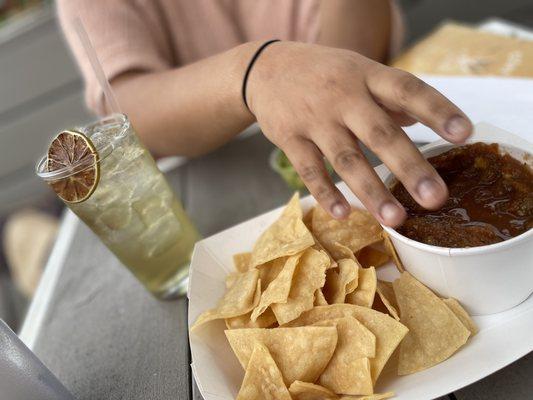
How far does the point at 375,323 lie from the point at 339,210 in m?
0.15

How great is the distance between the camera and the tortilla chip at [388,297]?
2.19ft

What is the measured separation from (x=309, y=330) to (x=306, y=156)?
0.76ft

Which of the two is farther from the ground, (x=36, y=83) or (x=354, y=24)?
(x=354, y=24)

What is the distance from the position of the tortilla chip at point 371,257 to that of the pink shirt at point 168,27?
0.72 metres

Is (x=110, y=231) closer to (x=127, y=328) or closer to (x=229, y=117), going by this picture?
(x=127, y=328)

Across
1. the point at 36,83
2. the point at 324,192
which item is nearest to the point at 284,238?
the point at 324,192

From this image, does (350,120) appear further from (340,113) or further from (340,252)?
(340,252)

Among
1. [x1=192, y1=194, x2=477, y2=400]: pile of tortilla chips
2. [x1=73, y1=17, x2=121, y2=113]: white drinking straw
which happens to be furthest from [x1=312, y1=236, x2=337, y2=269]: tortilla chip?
[x1=73, y1=17, x2=121, y2=113]: white drinking straw

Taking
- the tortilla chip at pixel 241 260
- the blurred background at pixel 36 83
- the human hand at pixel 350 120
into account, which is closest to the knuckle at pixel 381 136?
the human hand at pixel 350 120

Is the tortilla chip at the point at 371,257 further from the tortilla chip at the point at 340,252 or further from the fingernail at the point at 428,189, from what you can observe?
the fingernail at the point at 428,189

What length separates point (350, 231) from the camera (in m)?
0.79

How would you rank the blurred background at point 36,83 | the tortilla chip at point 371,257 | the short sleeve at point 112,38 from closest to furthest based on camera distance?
the tortilla chip at point 371,257
the short sleeve at point 112,38
the blurred background at point 36,83

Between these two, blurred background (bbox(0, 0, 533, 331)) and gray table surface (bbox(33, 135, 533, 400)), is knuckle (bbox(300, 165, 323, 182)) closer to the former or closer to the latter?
gray table surface (bbox(33, 135, 533, 400))

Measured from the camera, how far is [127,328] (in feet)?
3.12
